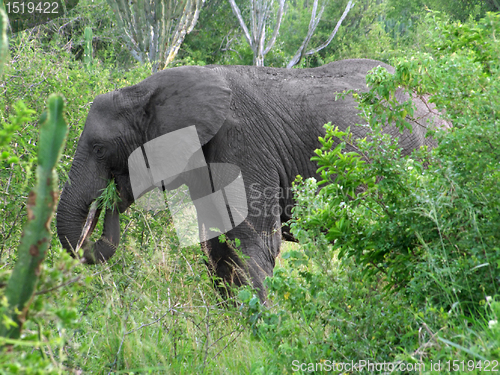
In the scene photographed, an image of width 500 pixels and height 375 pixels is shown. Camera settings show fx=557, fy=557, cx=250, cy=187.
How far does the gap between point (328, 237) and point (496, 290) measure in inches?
29.7

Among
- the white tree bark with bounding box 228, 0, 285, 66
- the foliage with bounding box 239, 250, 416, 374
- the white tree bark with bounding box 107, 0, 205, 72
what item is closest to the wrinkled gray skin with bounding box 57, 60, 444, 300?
the foliage with bounding box 239, 250, 416, 374

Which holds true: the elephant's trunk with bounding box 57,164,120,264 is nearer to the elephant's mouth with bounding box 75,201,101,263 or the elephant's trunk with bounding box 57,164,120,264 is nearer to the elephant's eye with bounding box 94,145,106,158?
the elephant's mouth with bounding box 75,201,101,263

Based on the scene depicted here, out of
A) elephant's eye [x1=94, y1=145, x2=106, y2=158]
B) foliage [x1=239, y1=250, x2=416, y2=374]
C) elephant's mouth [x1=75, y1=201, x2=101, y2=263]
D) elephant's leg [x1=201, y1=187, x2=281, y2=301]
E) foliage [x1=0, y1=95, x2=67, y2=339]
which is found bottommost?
elephant's leg [x1=201, y1=187, x2=281, y2=301]

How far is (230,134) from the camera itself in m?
4.46

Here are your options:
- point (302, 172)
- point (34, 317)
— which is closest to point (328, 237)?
point (34, 317)

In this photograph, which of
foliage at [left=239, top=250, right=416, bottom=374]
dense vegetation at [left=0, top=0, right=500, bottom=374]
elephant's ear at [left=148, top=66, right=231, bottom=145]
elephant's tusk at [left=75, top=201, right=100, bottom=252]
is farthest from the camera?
elephant's ear at [left=148, top=66, right=231, bottom=145]

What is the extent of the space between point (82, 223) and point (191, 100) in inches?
50.8

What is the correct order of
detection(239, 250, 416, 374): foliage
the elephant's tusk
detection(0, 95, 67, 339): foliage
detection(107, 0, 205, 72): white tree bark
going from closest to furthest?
1. detection(0, 95, 67, 339): foliage
2. detection(239, 250, 416, 374): foliage
3. the elephant's tusk
4. detection(107, 0, 205, 72): white tree bark

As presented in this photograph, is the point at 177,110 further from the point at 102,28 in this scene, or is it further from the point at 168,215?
the point at 102,28

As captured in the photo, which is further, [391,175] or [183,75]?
[183,75]

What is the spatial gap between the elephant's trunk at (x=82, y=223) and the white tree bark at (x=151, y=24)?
646 cm

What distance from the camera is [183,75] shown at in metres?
4.55

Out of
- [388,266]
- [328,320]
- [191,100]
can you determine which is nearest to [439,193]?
[388,266]

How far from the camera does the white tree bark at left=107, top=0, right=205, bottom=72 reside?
34.2ft
